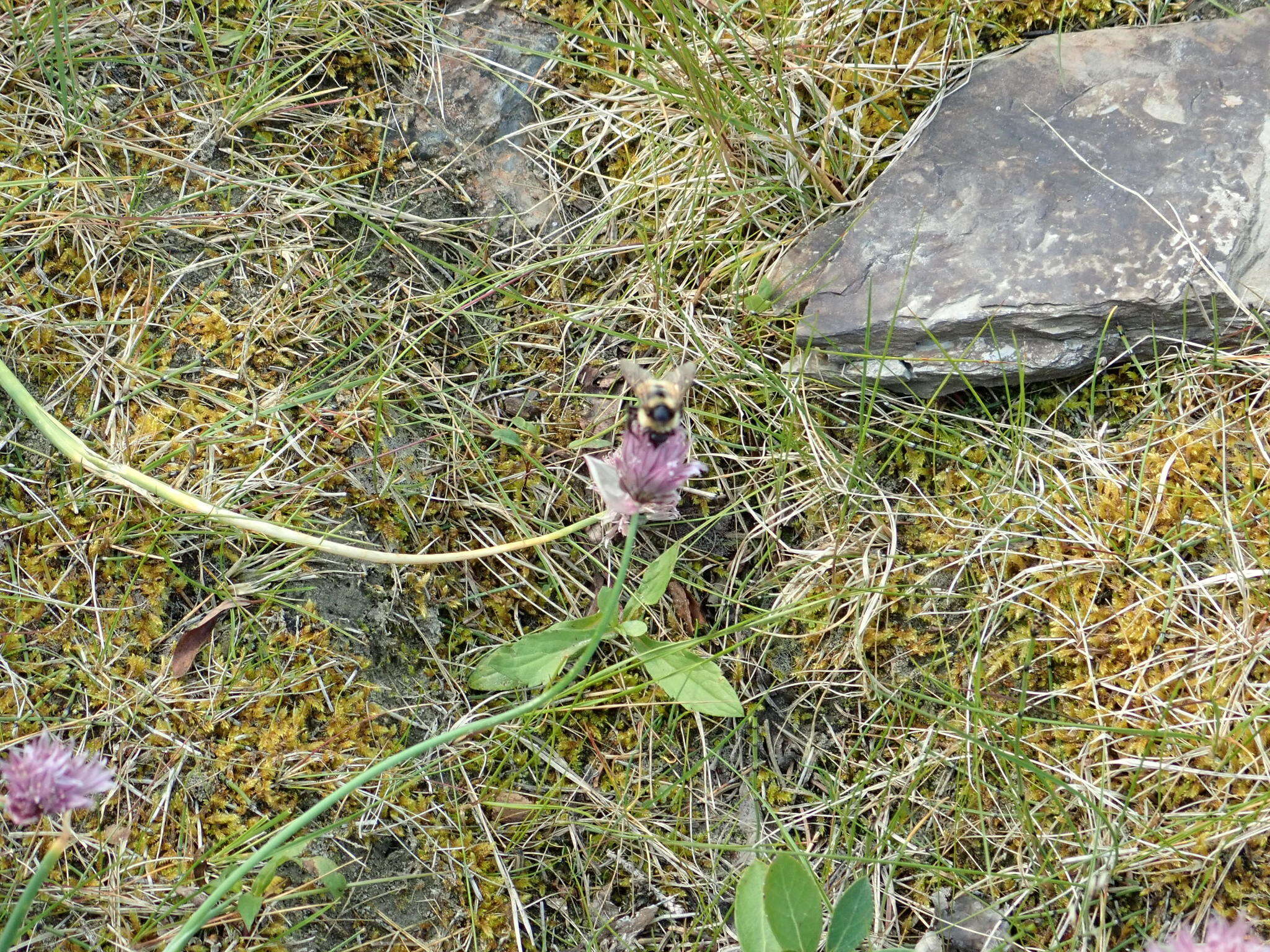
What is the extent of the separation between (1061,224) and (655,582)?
4.63ft

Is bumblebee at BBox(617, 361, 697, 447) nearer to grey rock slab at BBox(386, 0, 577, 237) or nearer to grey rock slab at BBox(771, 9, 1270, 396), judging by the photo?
grey rock slab at BBox(771, 9, 1270, 396)

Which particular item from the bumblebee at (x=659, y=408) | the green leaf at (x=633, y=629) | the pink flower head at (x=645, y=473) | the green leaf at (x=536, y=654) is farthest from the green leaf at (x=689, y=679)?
the bumblebee at (x=659, y=408)

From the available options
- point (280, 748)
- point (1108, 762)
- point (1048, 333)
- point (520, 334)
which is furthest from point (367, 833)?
point (1048, 333)

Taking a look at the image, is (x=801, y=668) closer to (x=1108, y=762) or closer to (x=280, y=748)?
(x=1108, y=762)

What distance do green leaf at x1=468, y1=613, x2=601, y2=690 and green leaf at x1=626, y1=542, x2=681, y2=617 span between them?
13cm

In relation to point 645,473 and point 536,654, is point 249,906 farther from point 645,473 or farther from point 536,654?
point 645,473

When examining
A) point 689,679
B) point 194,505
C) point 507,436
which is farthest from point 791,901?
point 194,505

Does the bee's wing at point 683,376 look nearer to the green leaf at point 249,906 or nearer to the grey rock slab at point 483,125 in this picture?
the grey rock slab at point 483,125

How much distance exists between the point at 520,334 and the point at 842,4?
1.32 metres

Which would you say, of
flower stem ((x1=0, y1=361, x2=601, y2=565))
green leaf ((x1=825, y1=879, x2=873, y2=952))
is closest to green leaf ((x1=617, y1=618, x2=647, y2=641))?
flower stem ((x1=0, y1=361, x2=601, y2=565))

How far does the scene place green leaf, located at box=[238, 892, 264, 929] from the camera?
2.03 metres

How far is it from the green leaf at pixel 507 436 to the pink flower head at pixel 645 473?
0.65m

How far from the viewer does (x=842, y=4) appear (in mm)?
2738

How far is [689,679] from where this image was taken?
2.42 m
